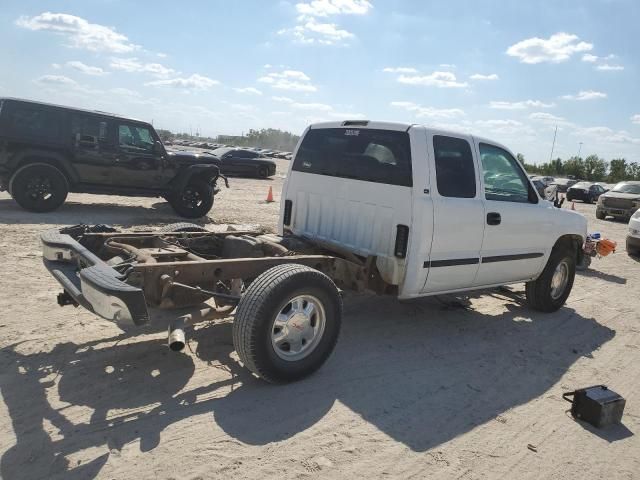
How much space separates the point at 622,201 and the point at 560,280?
53.1ft

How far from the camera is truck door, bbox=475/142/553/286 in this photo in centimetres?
540

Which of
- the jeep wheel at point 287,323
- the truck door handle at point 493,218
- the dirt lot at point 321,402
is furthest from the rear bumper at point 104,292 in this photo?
the truck door handle at point 493,218

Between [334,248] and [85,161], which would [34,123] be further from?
[334,248]

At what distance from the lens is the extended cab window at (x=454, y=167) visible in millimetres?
4902

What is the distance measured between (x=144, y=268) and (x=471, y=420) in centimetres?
260

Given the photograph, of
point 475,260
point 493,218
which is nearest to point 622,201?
point 493,218

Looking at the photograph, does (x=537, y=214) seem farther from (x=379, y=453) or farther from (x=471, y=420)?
(x=379, y=453)

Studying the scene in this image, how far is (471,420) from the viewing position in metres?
3.81

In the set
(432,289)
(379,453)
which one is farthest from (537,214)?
(379,453)

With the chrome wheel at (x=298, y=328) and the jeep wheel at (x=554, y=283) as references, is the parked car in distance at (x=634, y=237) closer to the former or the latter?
the jeep wheel at (x=554, y=283)

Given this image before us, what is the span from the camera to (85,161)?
425 inches

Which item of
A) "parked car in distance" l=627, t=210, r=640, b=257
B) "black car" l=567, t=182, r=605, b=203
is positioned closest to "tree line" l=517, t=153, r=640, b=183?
"black car" l=567, t=182, r=605, b=203

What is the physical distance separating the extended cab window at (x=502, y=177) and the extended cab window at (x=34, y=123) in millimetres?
8602

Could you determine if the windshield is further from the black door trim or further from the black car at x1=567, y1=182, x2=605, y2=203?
the black door trim
